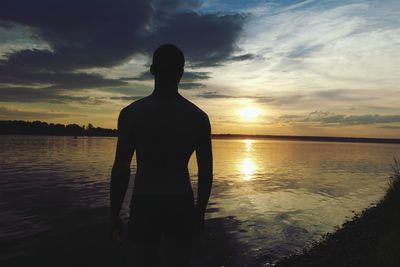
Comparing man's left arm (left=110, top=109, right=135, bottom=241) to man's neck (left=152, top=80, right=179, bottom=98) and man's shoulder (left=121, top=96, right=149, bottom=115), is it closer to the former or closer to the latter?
man's shoulder (left=121, top=96, right=149, bottom=115)

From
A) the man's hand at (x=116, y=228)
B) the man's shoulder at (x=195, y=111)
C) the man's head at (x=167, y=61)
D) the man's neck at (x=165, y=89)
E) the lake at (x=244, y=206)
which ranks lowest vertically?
the lake at (x=244, y=206)

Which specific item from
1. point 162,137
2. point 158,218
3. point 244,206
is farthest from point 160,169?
point 244,206

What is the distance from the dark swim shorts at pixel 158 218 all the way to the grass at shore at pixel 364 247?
22.9ft

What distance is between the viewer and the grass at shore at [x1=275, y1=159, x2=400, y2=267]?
10014mm

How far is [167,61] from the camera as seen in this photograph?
3.76 m

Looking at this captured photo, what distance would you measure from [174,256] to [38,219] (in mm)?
18829

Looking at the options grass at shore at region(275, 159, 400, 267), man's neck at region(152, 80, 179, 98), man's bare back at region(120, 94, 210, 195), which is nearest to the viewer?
man's bare back at region(120, 94, 210, 195)

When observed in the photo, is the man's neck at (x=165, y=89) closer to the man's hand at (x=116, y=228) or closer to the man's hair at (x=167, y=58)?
the man's hair at (x=167, y=58)

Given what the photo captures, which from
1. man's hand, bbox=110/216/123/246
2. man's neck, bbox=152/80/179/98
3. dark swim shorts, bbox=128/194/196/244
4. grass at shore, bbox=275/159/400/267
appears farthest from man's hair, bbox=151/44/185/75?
grass at shore, bbox=275/159/400/267

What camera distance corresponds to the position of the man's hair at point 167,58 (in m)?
3.75

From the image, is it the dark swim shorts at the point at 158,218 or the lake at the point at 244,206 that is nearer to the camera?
the dark swim shorts at the point at 158,218

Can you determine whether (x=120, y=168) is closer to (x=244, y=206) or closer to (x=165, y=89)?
(x=165, y=89)

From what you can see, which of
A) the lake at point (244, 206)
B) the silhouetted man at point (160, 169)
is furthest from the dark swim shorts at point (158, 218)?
the lake at point (244, 206)

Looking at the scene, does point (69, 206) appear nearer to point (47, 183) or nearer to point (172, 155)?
point (47, 183)
